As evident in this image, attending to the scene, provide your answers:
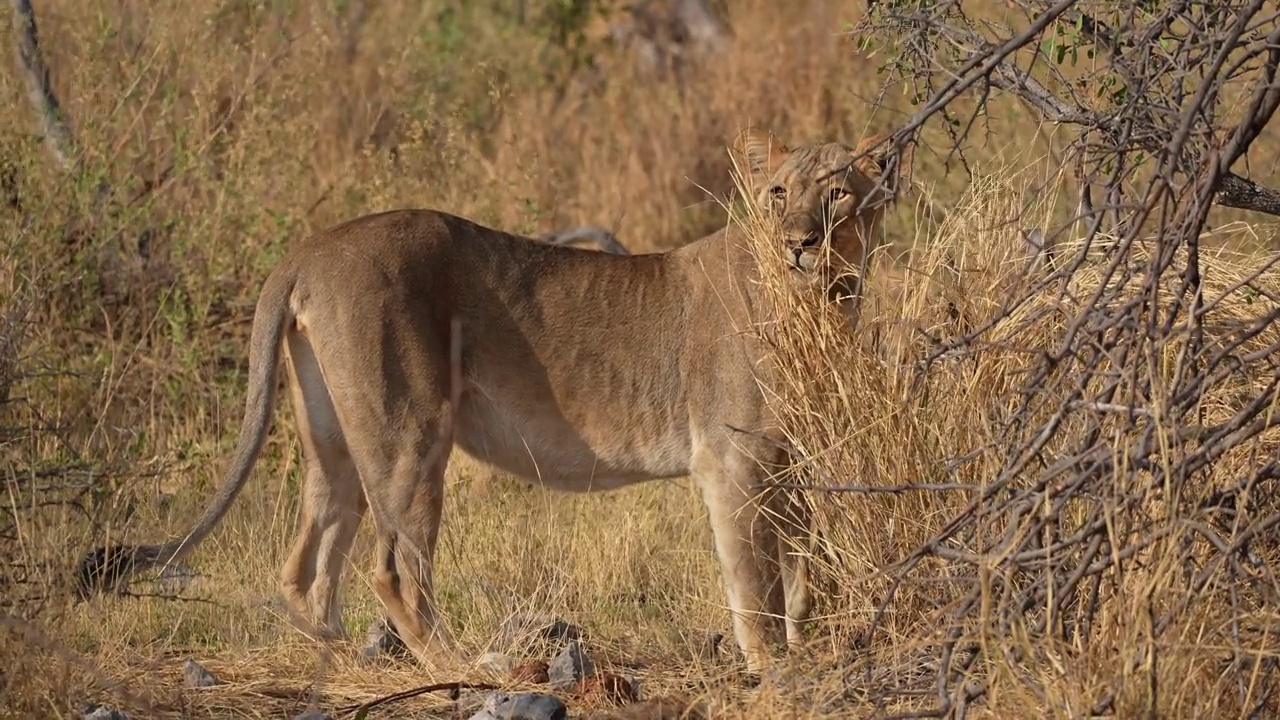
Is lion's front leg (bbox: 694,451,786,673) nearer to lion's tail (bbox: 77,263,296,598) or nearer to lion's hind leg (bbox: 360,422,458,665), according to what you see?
lion's hind leg (bbox: 360,422,458,665)

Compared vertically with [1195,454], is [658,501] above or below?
below

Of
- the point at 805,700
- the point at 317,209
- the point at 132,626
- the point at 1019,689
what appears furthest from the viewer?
the point at 317,209

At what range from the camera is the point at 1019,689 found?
141 inches

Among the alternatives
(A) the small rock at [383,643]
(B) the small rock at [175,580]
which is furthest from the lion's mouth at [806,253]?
(B) the small rock at [175,580]

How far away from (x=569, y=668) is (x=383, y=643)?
2.70ft

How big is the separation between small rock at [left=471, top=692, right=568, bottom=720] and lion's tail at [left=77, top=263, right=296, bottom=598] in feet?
3.17

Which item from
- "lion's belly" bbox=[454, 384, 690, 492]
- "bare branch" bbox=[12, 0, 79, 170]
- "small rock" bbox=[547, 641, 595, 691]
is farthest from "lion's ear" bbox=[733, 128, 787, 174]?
"bare branch" bbox=[12, 0, 79, 170]

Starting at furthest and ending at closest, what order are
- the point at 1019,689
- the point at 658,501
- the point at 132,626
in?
the point at 658,501, the point at 132,626, the point at 1019,689

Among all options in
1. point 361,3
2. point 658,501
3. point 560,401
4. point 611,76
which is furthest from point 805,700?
point 361,3

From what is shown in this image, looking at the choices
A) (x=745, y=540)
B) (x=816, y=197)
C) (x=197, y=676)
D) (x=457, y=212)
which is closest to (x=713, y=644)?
(x=745, y=540)

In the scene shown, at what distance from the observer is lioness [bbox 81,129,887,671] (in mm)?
5219

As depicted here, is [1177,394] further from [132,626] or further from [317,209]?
[317,209]

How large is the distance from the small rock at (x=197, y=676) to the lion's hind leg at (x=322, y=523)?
1.99 ft

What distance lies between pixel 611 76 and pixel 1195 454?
902 centimetres
